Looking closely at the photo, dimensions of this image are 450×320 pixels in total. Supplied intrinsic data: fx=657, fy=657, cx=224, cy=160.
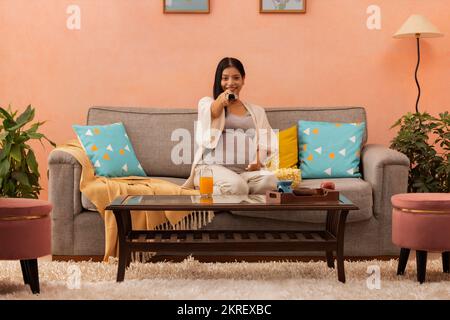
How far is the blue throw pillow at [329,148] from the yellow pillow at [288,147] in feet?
0.14

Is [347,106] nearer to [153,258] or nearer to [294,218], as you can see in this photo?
[294,218]

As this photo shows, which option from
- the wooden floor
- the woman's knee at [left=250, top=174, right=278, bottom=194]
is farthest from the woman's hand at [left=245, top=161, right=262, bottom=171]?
the wooden floor

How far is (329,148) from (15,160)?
184 cm

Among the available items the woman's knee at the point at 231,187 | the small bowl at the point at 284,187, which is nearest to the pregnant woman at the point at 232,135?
the woman's knee at the point at 231,187

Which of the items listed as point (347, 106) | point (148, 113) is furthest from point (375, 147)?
point (148, 113)

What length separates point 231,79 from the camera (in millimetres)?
3729

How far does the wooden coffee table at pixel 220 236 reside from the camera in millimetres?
2777

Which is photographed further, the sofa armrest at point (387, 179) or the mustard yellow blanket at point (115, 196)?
the sofa armrest at point (387, 179)

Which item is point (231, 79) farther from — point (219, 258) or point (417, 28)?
point (417, 28)

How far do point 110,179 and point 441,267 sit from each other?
177 cm

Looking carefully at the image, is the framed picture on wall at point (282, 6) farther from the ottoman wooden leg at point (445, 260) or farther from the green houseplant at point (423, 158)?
the ottoman wooden leg at point (445, 260)

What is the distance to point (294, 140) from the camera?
13.2ft

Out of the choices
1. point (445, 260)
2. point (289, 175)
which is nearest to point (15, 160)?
point (289, 175)

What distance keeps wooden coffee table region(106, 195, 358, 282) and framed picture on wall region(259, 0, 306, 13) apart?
70.9 inches
